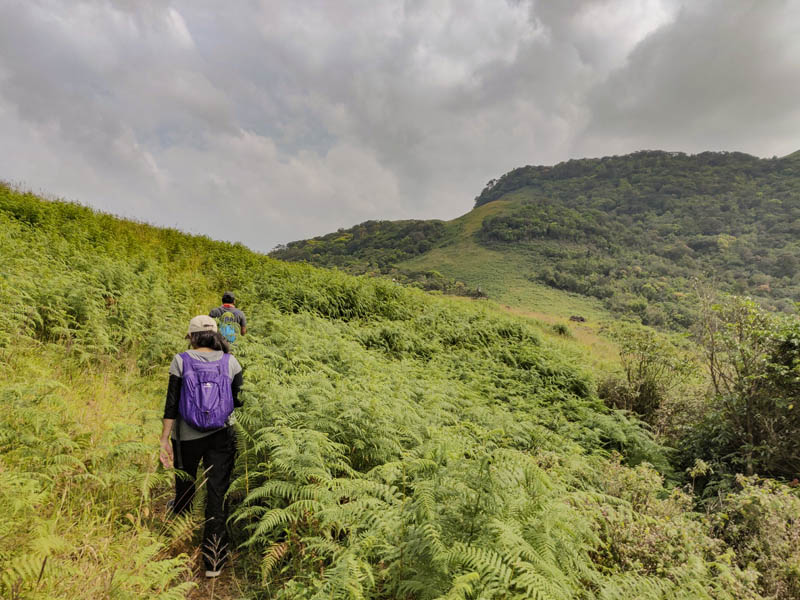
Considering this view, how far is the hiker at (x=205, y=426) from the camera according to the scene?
11.9 feet

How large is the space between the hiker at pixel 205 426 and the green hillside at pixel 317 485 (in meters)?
0.20

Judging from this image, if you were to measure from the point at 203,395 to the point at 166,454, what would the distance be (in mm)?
673

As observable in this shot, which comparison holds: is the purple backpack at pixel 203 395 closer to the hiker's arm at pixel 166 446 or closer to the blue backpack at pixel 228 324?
the hiker's arm at pixel 166 446

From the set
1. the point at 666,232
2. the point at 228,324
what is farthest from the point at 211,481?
the point at 666,232

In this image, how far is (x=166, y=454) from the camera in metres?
3.66

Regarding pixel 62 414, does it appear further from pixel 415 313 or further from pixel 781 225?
pixel 781 225

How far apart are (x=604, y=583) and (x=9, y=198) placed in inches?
636

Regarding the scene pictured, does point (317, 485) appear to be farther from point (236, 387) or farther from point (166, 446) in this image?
point (166, 446)

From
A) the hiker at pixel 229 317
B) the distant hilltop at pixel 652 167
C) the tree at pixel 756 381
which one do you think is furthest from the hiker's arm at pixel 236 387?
the distant hilltop at pixel 652 167

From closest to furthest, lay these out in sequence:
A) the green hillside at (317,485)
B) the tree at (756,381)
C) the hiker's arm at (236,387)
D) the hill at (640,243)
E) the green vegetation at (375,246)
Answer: the green hillside at (317,485), the hiker's arm at (236,387), the tree at (756,381), the hill at (640,243), the green vegetation at (375,246)

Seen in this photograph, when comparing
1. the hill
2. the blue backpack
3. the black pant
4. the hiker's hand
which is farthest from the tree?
the hill

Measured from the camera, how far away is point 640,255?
299 ft

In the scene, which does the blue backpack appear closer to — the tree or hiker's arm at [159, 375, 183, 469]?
hiker's arm at [159, 375, 183, 469]

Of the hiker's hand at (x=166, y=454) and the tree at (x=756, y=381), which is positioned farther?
the tree at (x=756, y=381)
